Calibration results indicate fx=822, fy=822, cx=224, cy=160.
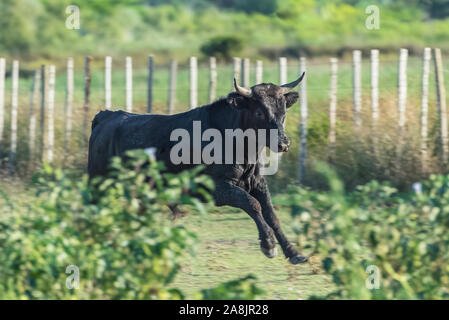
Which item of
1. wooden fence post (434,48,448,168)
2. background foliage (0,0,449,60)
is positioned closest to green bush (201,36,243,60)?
background foliage (0,0,449,60)

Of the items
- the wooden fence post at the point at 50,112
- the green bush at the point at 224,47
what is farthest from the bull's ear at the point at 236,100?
the green bush at the point at 224,47

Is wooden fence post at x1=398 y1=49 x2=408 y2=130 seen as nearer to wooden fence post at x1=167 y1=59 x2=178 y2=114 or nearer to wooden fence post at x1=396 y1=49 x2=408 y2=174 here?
wooden fence post at x1=396 y1=49 x2=408 y2=174

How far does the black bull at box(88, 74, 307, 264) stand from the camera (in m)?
7.39

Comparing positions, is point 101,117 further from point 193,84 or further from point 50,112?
point 50,112

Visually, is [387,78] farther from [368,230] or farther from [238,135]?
[368,230]

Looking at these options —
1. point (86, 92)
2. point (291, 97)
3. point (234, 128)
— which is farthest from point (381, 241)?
point (86, 92)

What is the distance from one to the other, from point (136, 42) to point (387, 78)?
19206 mm

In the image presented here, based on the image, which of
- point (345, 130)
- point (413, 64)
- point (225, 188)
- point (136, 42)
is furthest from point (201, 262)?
point (136, 42)

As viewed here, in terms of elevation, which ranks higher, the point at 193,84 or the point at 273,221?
the point at 193,84

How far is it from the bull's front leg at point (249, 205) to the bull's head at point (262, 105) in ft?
1.85

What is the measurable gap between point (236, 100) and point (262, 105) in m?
0.27

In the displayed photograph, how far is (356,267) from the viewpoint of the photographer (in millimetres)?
4609

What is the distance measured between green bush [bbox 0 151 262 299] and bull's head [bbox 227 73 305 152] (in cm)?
305

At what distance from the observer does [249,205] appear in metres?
7.45
